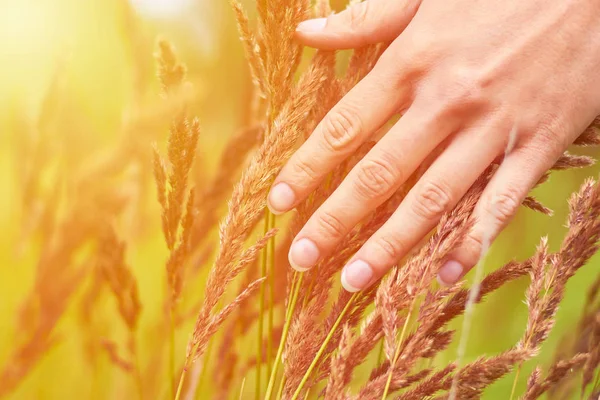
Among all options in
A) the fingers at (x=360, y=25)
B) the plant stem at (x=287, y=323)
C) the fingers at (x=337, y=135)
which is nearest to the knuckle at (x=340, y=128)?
the fingers at (x=337, y=135)

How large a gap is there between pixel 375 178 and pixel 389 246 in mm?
112

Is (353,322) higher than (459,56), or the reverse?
(459,56)

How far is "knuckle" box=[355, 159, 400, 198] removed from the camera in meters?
0.86

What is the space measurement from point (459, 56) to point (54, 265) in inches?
29.3

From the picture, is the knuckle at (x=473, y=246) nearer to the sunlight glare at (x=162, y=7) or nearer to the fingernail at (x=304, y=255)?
the fingernail at (x=304, y=255)

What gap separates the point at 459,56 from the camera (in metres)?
0.89

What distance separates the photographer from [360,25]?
2.95ft

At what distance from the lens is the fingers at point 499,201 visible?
83cm

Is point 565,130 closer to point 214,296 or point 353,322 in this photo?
point 353,322

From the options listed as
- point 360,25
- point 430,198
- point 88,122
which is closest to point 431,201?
point 430,198

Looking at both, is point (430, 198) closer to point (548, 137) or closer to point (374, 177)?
point (374, 177)

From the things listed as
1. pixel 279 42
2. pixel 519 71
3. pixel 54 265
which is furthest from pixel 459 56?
pixel 54 265

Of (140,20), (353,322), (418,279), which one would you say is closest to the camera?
(418,279)

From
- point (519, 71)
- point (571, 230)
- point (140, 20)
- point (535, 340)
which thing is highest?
point (140, 20)
